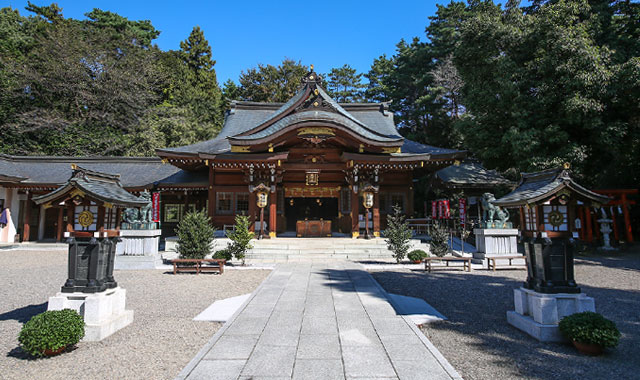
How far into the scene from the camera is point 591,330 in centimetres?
437

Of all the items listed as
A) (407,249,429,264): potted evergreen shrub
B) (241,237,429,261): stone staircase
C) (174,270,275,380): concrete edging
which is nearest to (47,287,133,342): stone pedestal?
(174,270,275,380): concrete edging

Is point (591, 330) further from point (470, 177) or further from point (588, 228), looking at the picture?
point (470, 177)

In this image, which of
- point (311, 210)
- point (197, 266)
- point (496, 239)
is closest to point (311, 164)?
point (311, 210)

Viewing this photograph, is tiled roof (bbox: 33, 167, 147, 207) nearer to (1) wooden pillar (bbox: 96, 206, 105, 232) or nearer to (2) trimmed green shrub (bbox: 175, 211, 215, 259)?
(1) wooden pillar (bbox: 96, 206, 105, 232)

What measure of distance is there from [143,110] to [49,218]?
1412 centimetres

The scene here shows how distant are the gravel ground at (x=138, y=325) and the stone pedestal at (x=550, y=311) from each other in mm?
5212

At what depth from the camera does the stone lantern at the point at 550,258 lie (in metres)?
5.12

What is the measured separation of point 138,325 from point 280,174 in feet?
39.1

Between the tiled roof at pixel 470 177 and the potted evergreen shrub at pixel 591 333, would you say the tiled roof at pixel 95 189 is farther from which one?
the tiled roof at pixel 470 177

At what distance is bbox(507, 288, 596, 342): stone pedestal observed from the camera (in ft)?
16.1

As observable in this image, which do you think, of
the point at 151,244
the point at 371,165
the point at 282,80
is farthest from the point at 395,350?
the point at 282,80

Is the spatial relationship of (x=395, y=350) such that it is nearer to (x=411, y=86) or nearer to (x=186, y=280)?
(x=186, y=280)

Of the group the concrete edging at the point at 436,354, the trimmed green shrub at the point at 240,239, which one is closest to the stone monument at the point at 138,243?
the trimmed green shrub at the point at 240,239

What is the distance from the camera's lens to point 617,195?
16844 millimetres
